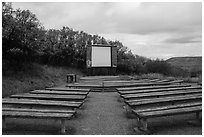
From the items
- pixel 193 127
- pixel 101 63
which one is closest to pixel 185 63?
pixel 101 63

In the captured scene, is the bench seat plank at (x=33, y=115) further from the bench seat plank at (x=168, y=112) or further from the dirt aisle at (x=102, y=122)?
the bench seat plank at (x=168, y=112)

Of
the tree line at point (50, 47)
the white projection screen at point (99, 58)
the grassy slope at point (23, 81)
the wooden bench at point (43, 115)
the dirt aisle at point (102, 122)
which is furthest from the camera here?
the white projection screen at point (99, 58)

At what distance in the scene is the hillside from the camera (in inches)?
879

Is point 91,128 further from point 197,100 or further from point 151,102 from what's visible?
point 197,100

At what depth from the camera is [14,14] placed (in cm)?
1146

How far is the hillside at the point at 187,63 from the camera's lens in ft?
73.2

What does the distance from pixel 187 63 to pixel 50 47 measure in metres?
15.5

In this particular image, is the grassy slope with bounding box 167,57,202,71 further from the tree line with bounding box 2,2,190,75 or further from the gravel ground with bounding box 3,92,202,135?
the gravel ground with bounding box 3,92,202,135

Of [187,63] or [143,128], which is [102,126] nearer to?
[143,128]

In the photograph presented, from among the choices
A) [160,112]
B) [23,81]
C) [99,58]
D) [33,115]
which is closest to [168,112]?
[160,112]

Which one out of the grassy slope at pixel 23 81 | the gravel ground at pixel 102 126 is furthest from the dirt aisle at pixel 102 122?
the grassy slope at pixel 23 81

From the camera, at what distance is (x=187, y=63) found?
83.5 ft

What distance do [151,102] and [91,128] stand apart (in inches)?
62.2

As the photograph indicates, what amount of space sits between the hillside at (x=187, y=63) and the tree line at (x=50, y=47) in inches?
51.1
